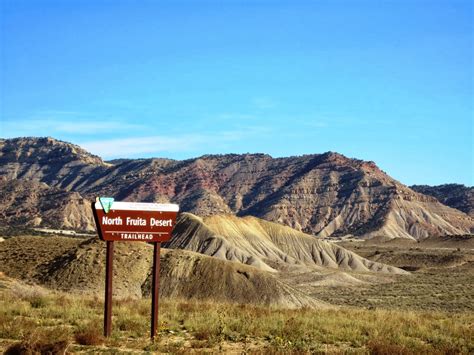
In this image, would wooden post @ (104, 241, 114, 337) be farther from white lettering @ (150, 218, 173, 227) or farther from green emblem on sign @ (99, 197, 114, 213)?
white lettering @ (150, 218, 173, 227)

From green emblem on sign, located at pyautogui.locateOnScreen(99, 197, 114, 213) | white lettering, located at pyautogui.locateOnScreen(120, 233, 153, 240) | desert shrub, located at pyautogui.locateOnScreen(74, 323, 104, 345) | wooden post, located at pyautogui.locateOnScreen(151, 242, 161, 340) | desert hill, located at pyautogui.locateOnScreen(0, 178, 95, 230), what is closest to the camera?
desert shrub, located at pyautogui.locateOnScreen(74, 323, 104, 345)

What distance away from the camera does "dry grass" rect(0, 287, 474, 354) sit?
570 inches

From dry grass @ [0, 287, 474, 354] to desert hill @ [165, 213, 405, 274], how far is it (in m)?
63.7

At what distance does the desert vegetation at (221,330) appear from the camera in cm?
1440

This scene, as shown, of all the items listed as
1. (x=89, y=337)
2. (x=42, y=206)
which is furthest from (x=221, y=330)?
(x=42, y=206)

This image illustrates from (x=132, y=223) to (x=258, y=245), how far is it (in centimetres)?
8366

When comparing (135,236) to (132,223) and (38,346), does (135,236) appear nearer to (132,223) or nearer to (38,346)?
(132,223)

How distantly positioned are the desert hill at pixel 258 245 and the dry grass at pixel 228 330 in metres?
63.7

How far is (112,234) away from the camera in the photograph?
1608 centimetres

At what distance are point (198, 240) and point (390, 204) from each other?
392 feet

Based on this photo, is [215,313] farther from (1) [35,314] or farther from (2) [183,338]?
(1) [35,314]

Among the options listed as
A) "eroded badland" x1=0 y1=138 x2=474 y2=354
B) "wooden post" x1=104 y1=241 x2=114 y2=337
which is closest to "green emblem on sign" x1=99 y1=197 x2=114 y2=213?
"eroded badland" x1=0 y1=138 x2=474 y2=354

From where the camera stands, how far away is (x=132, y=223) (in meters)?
16.2

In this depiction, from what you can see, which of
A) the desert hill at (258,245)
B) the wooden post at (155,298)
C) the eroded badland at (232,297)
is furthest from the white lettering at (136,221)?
the desert hill at (258,245)
